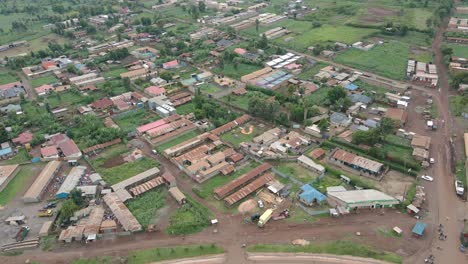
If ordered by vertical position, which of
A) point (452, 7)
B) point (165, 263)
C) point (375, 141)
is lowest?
point (165, 263)

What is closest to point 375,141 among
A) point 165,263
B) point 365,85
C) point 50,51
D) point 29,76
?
point 365,85

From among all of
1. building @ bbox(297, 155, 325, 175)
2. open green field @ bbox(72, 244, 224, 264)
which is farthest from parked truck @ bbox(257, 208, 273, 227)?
building @ bbox(297, 155, 325, 175)

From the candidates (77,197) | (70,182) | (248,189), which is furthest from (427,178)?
(70,182)

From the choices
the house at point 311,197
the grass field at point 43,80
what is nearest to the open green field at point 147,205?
the house at point 311,197

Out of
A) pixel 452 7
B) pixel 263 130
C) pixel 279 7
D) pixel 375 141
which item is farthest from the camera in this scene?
pixel 279 7

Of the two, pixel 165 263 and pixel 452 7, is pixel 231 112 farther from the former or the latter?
pixel 452 7

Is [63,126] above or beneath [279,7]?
beneath
